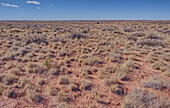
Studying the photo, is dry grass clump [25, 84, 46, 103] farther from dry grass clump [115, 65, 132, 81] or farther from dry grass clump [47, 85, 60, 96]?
dry grass clump [115, 65, 132, 81]

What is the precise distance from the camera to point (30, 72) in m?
6.45

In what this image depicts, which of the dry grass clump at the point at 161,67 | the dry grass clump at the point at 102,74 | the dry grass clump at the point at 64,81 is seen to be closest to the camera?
the dry grass clump at the point at 64,81

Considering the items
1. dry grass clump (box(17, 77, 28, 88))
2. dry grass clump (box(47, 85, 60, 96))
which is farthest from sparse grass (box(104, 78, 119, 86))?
dry grass clump (box(17, 77, 28, 88))

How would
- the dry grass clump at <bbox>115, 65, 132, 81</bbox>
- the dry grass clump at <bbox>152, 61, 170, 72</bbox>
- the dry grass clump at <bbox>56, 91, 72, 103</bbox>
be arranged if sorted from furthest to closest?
the dry grass clump at <bbox>152, 61, 170, 72</bbox>, the dry grass clump at <bbox>115, 65, 132, 81</bbox>, the dry grass clump at <bbox>56, 91, 72, 103</bbox>

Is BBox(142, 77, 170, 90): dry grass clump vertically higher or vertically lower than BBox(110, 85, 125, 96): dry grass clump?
higher

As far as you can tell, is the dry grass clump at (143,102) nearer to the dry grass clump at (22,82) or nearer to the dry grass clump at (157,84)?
the dry grass clump at (157,84)

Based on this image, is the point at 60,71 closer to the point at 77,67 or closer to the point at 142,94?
the point at 77,67

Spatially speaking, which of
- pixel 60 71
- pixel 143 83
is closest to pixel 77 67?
pixel 60 71

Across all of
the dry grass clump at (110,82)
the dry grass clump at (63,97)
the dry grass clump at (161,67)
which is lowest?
the dry grass clump at (63,97)

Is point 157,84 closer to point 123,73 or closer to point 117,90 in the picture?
point 123,73

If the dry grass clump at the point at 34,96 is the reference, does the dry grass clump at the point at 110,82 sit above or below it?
above

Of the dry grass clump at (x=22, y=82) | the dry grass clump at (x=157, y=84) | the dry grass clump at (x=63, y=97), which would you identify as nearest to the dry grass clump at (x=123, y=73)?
the dry grass clump at (x=157, y=84)

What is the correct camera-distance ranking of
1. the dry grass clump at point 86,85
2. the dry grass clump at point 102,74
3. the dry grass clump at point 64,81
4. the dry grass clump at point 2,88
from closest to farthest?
the dry grass clump at point 2,88
the dry grass clump at point 86,85
the dry grass clump at point 64,81
the dry grass clump at point 102,74

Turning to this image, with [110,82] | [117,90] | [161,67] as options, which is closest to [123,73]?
A: [110,82]
